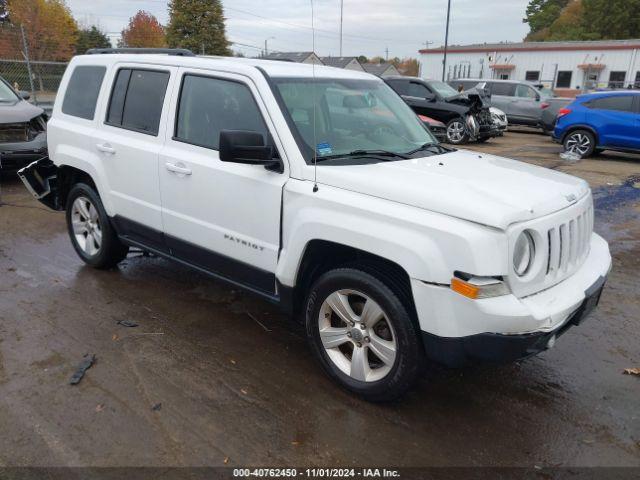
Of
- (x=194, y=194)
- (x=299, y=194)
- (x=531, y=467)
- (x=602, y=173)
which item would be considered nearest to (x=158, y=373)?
(x=194, y=194)

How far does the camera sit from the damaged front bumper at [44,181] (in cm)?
546

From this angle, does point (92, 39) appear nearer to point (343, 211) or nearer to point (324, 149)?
point (324, 149)

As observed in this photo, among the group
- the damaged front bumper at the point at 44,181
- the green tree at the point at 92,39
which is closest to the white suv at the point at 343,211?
the damaged front bumper at the point at 44,181

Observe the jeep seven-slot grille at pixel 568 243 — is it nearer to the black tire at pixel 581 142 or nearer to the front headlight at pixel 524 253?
the front headlight at pixel 524 253

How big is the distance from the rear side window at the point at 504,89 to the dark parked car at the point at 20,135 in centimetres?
1566

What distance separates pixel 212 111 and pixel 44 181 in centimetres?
276

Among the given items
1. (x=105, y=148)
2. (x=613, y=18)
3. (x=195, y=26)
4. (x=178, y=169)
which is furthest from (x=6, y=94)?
(x=613, y=18)

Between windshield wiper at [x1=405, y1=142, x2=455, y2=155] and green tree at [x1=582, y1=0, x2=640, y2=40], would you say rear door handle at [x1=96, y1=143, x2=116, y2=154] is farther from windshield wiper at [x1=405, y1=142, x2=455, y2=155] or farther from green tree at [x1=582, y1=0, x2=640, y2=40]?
green tree at [x1=582, y1=0, x2=640, y2=40]

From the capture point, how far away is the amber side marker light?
2605mm

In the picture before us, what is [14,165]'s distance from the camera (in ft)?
29.1

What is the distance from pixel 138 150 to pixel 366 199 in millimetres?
2129

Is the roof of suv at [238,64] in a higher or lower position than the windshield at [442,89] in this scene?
higher

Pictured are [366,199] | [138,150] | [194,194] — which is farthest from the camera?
[138,150]

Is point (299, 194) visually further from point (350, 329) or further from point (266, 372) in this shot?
point (266, 372)
